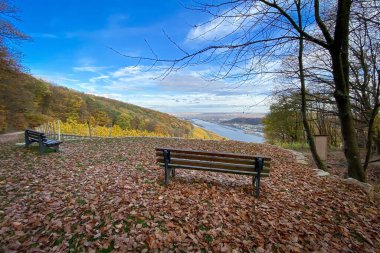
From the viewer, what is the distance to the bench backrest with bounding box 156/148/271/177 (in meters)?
4.36

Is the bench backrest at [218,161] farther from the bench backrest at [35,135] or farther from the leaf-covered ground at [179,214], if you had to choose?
the bench backrest at [35,135]

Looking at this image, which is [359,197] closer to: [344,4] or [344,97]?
[344,97]

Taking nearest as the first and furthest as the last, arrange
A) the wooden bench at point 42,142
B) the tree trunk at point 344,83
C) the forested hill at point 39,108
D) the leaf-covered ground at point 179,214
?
1. the leaf-covered ground at point 179,214
2. the tree trunk at point 344,83
3. the wooden bench at point 42,142
4. the forested hill at point 39,108

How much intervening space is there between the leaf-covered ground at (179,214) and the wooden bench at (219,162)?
49cm

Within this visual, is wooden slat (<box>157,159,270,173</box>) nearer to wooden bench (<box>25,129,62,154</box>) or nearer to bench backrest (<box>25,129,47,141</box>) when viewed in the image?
wooden bench (<box>25,129,62,154</box>)

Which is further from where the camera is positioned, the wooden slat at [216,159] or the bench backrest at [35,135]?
the bench backrest at [35,135]

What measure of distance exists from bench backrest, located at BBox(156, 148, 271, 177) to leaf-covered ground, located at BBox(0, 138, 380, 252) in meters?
0.51

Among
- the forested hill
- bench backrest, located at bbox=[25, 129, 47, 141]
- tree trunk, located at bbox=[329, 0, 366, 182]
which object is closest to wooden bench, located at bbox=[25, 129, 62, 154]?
bench backrest, located at bbox=[25, 129, 47, 141]

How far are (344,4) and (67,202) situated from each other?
20.3ft

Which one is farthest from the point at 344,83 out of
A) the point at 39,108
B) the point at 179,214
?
the point at 39,108

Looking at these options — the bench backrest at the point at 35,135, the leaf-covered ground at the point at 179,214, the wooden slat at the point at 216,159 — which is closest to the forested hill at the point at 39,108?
the bench backrest at the point at 35,135

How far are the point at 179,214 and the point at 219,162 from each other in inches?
55.6

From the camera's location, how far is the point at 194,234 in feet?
10.3

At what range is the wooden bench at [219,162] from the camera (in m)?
4.32
